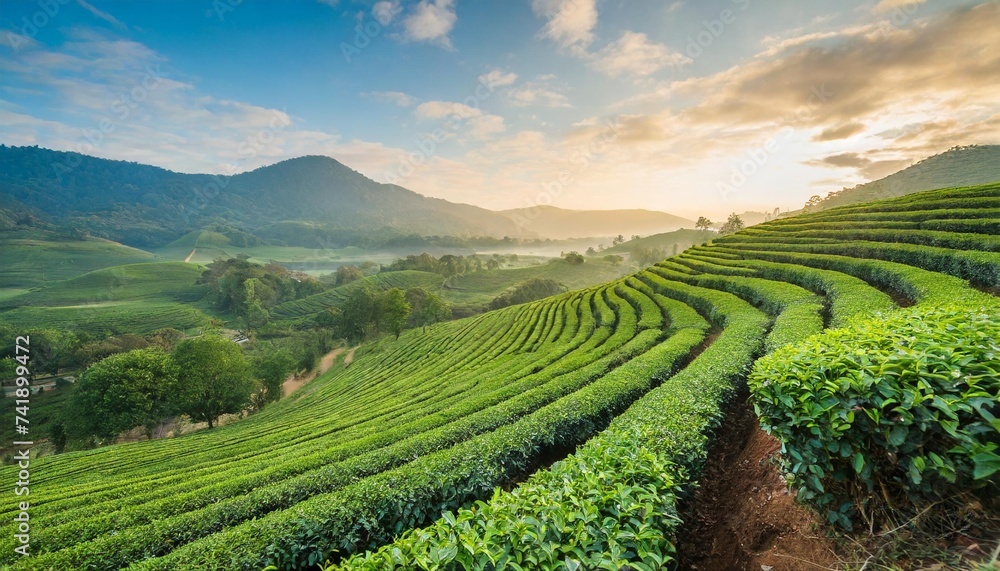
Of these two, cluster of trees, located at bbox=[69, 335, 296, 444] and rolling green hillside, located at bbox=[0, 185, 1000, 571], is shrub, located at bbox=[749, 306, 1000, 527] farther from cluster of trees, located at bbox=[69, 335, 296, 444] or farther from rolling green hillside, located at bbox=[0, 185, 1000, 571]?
cluster of trees, located at bbox=[69, 335, 296, 444]

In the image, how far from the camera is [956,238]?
1708 centimetres

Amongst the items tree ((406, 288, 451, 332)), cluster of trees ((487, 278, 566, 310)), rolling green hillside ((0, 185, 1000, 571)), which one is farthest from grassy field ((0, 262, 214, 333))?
rolling green hillside ((0, 185, 1000, 571))

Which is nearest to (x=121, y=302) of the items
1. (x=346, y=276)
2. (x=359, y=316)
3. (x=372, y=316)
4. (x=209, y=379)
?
(x=346, y=276)

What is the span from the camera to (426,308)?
205ft

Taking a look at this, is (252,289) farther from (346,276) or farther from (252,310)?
(346,276)

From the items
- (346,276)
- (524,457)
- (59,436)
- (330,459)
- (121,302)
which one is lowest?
(59,436)

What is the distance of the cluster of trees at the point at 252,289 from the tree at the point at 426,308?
40.6 meters

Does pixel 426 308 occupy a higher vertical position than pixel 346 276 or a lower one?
lower

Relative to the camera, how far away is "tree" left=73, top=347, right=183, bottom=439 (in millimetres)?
27469

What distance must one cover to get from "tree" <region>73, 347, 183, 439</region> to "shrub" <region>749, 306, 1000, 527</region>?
4142 cm

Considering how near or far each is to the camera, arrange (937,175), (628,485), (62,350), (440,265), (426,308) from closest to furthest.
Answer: (628,485) → (62,350) → (426,308) → (937,175) → (440,265)

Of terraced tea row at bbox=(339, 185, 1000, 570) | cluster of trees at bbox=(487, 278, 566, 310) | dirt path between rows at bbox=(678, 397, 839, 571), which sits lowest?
cluster of trees at bbox=(487, 278, 566, 310)

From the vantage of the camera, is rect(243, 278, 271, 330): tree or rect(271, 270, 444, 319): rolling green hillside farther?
rect(271, 270, 444, 319): rolling green hillside

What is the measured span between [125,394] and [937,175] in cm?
21269
